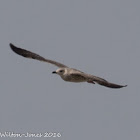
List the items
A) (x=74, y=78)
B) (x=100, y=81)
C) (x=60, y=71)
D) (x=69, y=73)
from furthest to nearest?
(x=60, y=71), (x=69, y=73), (x=74, y=78), (x=100, y=81)

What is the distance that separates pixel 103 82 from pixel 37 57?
4310mm

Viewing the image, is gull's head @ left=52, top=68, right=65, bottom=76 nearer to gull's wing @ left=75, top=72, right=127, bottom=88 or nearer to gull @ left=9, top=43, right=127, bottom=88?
gull @ left=9, top=43, right=127, bottom=88

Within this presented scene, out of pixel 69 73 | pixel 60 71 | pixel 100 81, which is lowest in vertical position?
pixel 100 81

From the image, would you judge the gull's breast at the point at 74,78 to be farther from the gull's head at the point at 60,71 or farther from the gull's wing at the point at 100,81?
the gull's wing at the point at 100,81

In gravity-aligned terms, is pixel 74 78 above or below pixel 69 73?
below

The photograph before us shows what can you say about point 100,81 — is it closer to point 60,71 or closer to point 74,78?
point 74,78

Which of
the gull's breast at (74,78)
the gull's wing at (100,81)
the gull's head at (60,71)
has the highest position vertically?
the gull's head at (60,71)

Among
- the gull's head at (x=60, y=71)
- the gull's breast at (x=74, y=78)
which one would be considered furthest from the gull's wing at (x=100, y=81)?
the gull's head at (x=60, y=71)

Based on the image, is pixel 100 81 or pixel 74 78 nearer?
pixel 100 81

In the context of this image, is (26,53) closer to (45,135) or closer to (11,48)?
(11,48)

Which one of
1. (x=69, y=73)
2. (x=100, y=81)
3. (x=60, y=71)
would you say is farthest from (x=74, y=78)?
(x=100, y=81)

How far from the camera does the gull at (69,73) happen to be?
67.6 feet

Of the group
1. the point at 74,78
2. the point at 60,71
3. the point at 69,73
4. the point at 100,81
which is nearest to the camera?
the point at 100,81

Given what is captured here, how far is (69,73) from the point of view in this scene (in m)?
22.1
